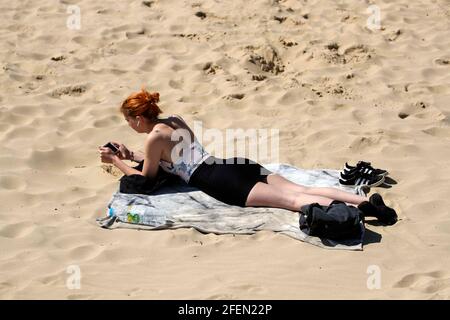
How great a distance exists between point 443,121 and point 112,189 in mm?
2940

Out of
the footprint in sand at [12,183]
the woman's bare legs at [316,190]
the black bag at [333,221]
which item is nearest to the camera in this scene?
the black bag at [333,221]

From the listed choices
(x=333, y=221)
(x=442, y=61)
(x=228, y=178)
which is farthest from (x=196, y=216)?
(x=442, y=61)

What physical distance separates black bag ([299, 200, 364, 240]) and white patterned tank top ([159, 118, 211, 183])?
0.93 meters

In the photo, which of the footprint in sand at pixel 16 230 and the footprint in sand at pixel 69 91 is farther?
the footprint in sand at pixel 69 91

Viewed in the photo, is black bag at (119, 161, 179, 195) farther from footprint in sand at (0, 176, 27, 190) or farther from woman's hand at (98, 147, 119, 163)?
footprint in sand at (0, 176, 27, 190)

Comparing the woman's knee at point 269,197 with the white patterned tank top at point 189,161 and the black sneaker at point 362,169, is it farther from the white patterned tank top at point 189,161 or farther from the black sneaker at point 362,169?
the black sneaker at point 362,169

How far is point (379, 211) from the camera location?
5.16 metres

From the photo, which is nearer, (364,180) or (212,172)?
(212,172)

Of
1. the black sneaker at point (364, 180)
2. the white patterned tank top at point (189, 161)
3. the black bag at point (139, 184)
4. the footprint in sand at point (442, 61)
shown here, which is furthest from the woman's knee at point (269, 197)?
the footprint in sand at point (442, 61)

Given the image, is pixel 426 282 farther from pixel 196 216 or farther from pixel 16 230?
pixel 16 230

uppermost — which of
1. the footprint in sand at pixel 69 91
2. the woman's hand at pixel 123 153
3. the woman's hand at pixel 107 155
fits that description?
the footprint in sand at pixel 69 91

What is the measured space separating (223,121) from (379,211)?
2.07m

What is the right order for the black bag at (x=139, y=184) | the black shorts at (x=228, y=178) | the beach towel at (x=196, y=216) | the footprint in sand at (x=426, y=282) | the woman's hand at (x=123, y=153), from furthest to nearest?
1. the woman's hand at (x=123, y=153)
2. the black bag at (x=139, y=184)
3. the black shorts at (x=228, y=178)
4. the beach towel at (x=196, y=216)
5. the footprint in sand at (x=426, y=282)

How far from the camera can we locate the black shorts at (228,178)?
17.9ft
